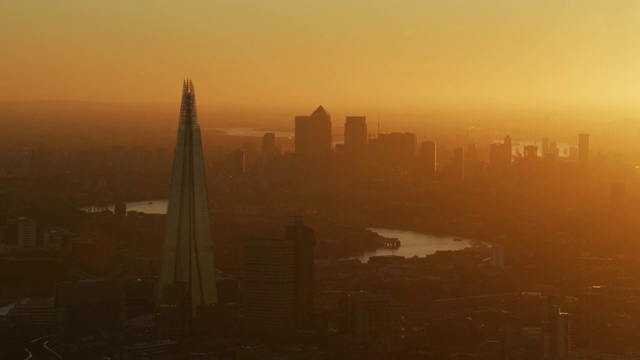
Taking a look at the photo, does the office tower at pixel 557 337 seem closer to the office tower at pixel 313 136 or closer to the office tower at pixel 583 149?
the office tower at pixel 313 136

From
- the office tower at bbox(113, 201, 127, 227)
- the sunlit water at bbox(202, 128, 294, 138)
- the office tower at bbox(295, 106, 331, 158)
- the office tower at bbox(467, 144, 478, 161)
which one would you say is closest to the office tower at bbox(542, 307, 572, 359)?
the office tower at bbox(113, 201, 127, 227)

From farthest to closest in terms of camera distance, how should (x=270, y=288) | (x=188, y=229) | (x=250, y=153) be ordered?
(x=250, y=153) < (x=188, y=229) < (x=270, y=288)

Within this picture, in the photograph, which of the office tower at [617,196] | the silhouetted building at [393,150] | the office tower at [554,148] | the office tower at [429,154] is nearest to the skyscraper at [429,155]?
the office tower at [429,154]

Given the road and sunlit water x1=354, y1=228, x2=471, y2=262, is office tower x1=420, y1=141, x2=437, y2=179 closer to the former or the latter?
sunlit water x1=354, y1=228, x2=471, y2=262

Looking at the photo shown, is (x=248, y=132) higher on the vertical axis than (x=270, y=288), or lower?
higher

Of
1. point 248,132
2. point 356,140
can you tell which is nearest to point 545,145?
point 356,140

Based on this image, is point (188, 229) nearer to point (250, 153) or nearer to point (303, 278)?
point (303, 278)
